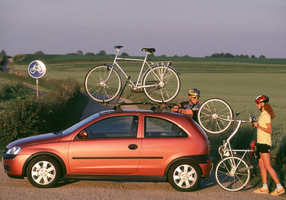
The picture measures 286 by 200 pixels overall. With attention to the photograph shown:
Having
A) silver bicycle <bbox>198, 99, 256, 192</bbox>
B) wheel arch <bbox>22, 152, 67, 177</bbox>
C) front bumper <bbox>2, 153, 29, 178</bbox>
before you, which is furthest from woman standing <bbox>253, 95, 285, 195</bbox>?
front bumper <bbox>2, 153, 29, 178</bbox>

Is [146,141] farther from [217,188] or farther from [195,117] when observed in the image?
[217,188]

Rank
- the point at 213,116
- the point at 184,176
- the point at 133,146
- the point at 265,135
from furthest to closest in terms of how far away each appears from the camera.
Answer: the point at 213,116, the point at 265,135, the point at 184,176, the point at 133,146

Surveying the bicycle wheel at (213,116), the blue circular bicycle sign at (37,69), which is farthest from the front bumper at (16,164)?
the blue circular bicycle sign at (37,69)

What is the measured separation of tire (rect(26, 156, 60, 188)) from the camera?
22.7 feet

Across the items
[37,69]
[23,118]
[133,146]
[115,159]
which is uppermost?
[37,69]

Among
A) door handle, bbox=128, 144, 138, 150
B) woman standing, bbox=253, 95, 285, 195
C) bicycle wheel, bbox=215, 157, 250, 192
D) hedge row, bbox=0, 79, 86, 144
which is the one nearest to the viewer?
door handle, bbox=128, 144, 138, 150

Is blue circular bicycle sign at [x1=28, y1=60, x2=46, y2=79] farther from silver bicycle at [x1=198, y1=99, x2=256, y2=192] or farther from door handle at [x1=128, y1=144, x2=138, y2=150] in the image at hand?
door handle at [x1=128, y1=144, x2=138, y2=150]

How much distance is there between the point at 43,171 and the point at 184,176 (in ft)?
9.57

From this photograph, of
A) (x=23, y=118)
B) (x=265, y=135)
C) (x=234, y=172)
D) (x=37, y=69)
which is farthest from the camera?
(x=37, y=69)

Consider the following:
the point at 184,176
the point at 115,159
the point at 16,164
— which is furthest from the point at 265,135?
the point at 16,164

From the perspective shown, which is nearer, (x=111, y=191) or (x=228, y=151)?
(x=111, y=191)

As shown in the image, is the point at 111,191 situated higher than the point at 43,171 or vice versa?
the point at 43,171

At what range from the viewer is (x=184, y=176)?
23.0 feet

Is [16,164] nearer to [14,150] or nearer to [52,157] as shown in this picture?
[14,150]
